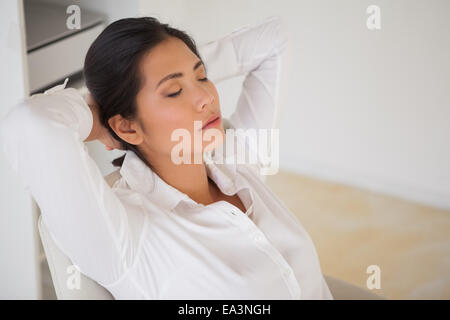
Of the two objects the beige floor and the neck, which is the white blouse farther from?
the beige floor

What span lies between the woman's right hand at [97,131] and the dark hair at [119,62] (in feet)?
0.04

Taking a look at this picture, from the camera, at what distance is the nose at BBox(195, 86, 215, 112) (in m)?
0.98

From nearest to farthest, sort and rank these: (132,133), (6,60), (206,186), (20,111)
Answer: (20,111) < (132,133) < (206,186) < (6,60)

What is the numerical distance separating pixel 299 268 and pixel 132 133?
0.42 m

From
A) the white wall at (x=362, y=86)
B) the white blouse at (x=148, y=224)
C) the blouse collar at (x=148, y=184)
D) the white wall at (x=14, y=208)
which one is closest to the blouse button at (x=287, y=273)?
the white blouse at (x=148, y=224)

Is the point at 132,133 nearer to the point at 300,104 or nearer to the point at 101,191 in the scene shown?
the point at 101,191

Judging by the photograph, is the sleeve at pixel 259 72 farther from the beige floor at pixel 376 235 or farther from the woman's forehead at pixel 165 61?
the beige floor at pixel 376 235

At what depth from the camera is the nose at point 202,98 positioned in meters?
0.98

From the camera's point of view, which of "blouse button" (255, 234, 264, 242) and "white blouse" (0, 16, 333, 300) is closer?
"white blouse" (0, 16, 333, 300)

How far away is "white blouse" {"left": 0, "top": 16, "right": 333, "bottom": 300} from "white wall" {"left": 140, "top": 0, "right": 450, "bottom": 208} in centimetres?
100

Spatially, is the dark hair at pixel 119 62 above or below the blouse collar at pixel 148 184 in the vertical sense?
above

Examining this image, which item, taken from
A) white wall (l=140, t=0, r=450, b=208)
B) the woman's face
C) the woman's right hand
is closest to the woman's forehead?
the woman's face

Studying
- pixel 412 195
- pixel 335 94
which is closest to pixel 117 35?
pixel 335 94
